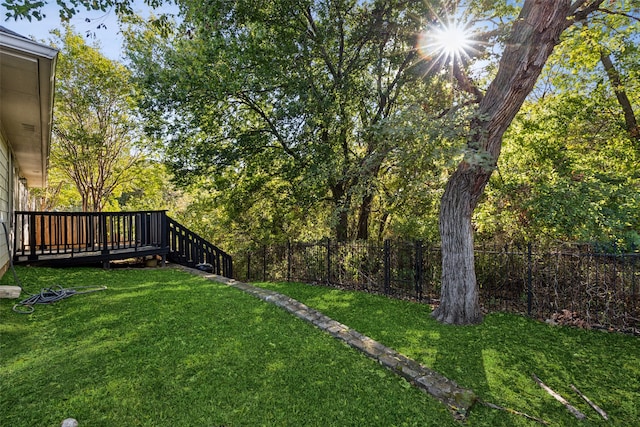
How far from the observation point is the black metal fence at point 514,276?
480 cm

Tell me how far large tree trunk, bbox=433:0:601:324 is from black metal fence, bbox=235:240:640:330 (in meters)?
1.22

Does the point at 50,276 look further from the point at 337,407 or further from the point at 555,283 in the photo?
the point at 555,283

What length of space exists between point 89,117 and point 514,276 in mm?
15611

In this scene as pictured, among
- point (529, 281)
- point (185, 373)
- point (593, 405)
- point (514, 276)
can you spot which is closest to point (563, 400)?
point (593, 405)

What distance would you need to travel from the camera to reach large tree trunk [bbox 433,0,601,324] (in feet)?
13.9

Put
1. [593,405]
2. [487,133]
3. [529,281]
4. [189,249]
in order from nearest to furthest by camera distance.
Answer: [593,405]
[487,133]
[529,281]
[189,249]

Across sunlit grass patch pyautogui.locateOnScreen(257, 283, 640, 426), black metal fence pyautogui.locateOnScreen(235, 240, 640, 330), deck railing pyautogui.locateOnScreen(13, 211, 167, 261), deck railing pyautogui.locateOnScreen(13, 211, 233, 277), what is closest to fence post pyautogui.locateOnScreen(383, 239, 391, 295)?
black metal fence pyautogui.locateOnScreen(235, 240, 640, 330)

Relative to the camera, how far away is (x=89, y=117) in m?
12.3

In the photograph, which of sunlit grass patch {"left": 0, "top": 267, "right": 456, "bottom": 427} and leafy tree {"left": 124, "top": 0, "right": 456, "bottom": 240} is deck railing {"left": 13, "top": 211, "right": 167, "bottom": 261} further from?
sunlit grass patch {"left": 0, "top": 267, "right": 456, "bottom": 427}

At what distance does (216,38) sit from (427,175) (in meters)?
5.31

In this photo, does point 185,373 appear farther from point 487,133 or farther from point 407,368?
point 487,133

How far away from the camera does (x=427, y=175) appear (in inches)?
237

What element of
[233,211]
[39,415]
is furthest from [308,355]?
[233,211]

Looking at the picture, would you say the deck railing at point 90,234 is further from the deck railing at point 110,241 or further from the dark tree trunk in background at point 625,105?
the dark tree trunk in background at point 625,105
